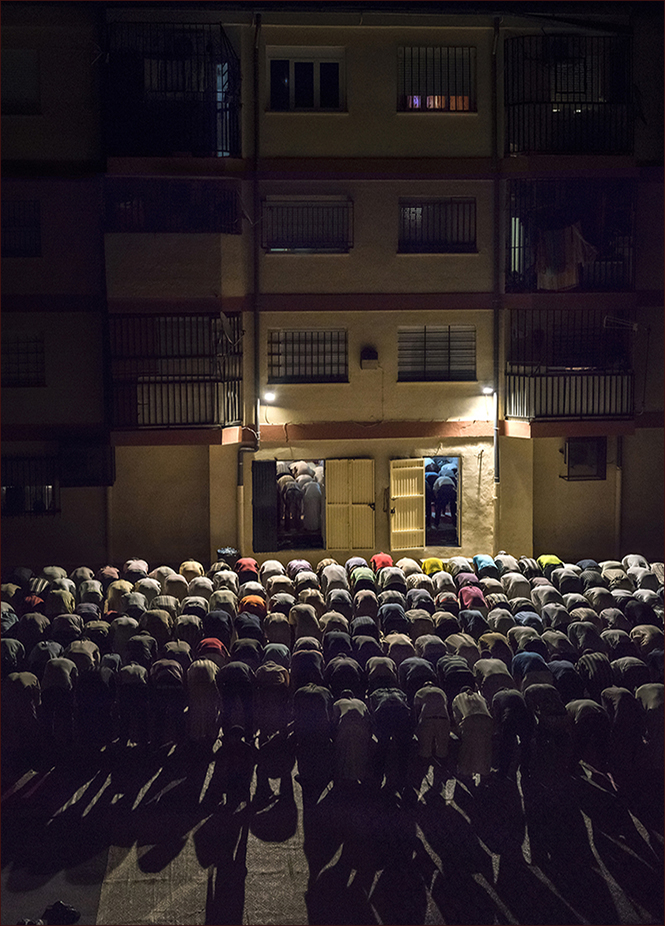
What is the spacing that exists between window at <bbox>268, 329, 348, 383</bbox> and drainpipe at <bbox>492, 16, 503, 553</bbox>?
3476 millimetres

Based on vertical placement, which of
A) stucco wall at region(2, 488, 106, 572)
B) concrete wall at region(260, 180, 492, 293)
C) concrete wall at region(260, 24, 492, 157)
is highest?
concrete wall at region(260, 24, 492, 157)

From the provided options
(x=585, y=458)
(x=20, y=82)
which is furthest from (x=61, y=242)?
(x=585, y=458)

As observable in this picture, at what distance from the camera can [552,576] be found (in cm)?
2012

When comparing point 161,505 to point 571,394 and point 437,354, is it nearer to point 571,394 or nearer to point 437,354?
point 437,354

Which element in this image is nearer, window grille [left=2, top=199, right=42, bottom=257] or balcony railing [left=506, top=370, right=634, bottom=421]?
window grille [left=2, top=199, right=42, bottom=257]

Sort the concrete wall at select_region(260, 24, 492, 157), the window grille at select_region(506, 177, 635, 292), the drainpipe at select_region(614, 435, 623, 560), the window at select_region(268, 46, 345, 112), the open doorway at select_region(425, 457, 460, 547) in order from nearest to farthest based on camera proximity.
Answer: the concrete wall at select_region(260, 24, 492, 157) < the window at select_region(268, 46, 345, 112) < the window grille at select_region(506, 177, 635, 292) < the drainpipe at select_region(614, 435, 623, 560) < the open doorway at select_region(425, 457, 460, 547)

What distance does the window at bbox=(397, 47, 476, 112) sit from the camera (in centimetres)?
2244

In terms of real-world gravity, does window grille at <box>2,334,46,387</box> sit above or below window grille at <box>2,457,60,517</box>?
above

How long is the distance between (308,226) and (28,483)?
8.48 metres

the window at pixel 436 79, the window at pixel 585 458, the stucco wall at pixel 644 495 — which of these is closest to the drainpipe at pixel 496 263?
the window at pixel 436 79

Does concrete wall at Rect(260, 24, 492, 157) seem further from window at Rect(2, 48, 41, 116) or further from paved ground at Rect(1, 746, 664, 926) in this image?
paved ground at Rect(1, 746, 664, 926)

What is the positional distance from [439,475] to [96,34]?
12661 millimetres

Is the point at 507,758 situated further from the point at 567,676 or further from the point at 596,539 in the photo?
the point at 596,539

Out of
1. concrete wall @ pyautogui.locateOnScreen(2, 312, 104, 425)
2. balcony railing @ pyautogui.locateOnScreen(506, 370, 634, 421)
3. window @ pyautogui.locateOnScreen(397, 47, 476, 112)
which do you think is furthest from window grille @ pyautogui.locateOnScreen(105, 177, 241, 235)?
balcony railing @ pyautogui.locateOnScreen(506, 370, 634, 421)
